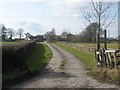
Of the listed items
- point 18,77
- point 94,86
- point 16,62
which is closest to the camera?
point 94,86

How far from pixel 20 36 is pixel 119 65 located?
136 meters

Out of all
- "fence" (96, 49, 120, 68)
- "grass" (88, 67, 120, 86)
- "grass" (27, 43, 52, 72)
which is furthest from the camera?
"grass" (27, 43, 52, 72)

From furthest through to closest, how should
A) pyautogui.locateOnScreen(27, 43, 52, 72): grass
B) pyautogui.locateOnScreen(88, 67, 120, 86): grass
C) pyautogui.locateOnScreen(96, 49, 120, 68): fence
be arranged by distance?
pyautogui.locateOnScreen(27, 43, 52, 72): grass < pyautogui.locateOnScreen(96, 49, 120, 68): fence < pyautogui.locateOnScreen(88, 67, 120, 86): grass

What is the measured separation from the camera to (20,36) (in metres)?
148

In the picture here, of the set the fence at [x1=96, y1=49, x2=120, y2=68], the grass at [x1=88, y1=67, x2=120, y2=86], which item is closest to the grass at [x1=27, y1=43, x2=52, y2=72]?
the fence at [x1=96, y1=49, x2=120, y2=68]

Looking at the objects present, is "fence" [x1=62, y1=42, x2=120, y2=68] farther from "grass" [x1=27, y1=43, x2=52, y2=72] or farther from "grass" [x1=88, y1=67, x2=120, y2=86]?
"grass" [x1=27, y1=43, x2=52, y2=72]

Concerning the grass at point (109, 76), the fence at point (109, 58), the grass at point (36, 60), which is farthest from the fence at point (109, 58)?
the grass at point (36, 60)

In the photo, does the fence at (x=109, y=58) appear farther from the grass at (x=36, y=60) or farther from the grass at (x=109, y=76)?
the grass at (x=36, y=60)

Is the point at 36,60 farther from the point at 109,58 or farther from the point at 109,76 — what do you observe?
the point at 109,76

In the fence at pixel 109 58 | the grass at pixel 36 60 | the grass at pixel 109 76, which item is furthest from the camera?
the grass at pixel 36 60

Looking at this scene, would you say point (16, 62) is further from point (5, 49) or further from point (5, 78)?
point (5, 78)

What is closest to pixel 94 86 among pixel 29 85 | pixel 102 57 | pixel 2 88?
pixel 29 85

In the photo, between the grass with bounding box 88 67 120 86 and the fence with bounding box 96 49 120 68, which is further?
the fence with bounding box 96 49 120 68

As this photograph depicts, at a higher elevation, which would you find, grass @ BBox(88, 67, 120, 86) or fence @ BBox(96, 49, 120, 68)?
fence @ BBox(96, 49, 120, 68)
